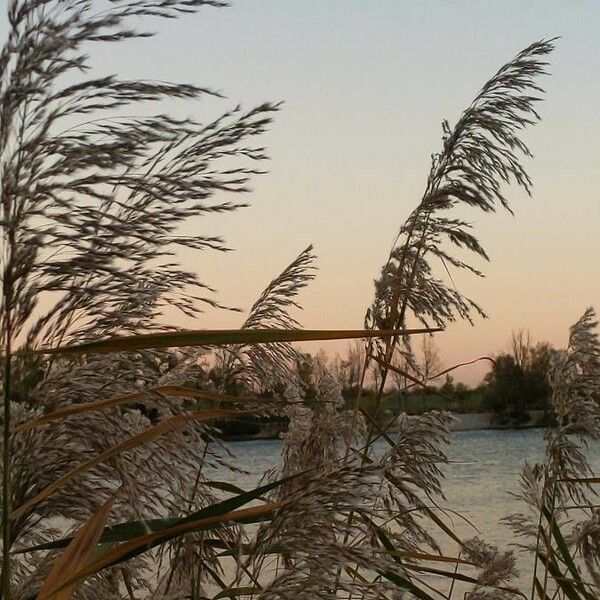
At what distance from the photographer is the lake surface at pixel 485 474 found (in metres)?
23.5

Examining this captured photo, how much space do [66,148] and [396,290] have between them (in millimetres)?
1716

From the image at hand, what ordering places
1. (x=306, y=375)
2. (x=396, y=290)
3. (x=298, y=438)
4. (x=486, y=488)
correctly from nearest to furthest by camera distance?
(x=396, y=290), (x=298, y=438), (x=306, y=375), (x=486, y=488)

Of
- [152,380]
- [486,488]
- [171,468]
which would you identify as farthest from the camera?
[486,488]

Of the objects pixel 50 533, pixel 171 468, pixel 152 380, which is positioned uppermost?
pixel 152 380

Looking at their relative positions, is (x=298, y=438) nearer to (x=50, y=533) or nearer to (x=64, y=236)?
(x=50, y=533)

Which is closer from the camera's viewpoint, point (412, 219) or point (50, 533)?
point (50, 533)

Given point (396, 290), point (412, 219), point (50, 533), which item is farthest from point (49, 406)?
point (412, 219)

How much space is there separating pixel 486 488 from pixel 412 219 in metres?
32.2

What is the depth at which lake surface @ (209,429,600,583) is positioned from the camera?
23484 millimetres

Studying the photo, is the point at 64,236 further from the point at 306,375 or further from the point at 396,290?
the point at 306,375

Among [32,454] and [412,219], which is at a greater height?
[412,219]

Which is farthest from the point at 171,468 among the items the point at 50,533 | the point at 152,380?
the point at 50,533

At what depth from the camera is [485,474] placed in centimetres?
3922

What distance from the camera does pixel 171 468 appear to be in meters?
1.98
